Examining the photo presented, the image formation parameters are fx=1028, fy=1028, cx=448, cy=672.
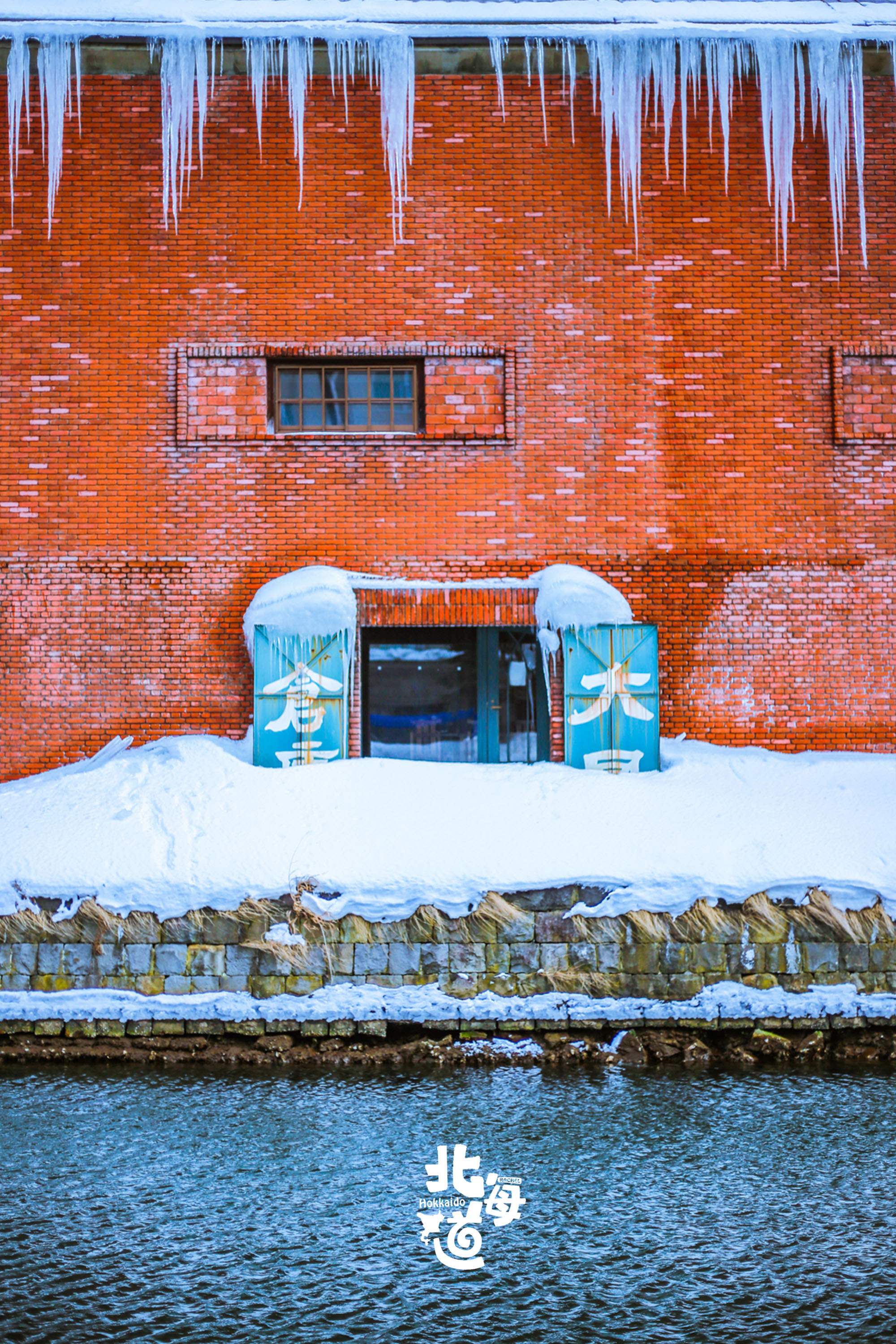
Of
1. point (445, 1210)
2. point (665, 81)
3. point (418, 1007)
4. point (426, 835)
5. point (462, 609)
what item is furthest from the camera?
point (665, 81)

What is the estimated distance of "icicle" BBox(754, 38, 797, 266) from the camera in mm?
10461

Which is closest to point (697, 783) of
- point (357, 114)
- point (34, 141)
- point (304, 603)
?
point (304, 603)

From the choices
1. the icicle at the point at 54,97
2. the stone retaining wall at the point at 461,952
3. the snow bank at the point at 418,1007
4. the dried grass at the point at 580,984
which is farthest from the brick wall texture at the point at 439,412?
the dried grass at the point at 580,984

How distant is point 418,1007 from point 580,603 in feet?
13.4

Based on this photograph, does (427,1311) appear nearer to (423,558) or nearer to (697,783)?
(697,783)

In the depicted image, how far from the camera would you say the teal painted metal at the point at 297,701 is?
9383mm

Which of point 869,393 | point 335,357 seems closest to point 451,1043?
point 335,357

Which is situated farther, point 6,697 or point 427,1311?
point 6,697

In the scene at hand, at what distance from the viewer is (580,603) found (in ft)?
31.3

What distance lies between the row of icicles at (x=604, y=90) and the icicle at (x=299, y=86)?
0.01 m

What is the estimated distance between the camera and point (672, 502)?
10445mm

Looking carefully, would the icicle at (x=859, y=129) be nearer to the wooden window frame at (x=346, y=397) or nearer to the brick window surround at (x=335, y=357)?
the brick window surround at (x=335, y=357)

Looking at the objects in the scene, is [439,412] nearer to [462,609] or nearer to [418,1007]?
[462,609]

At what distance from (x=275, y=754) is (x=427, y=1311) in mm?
5943
